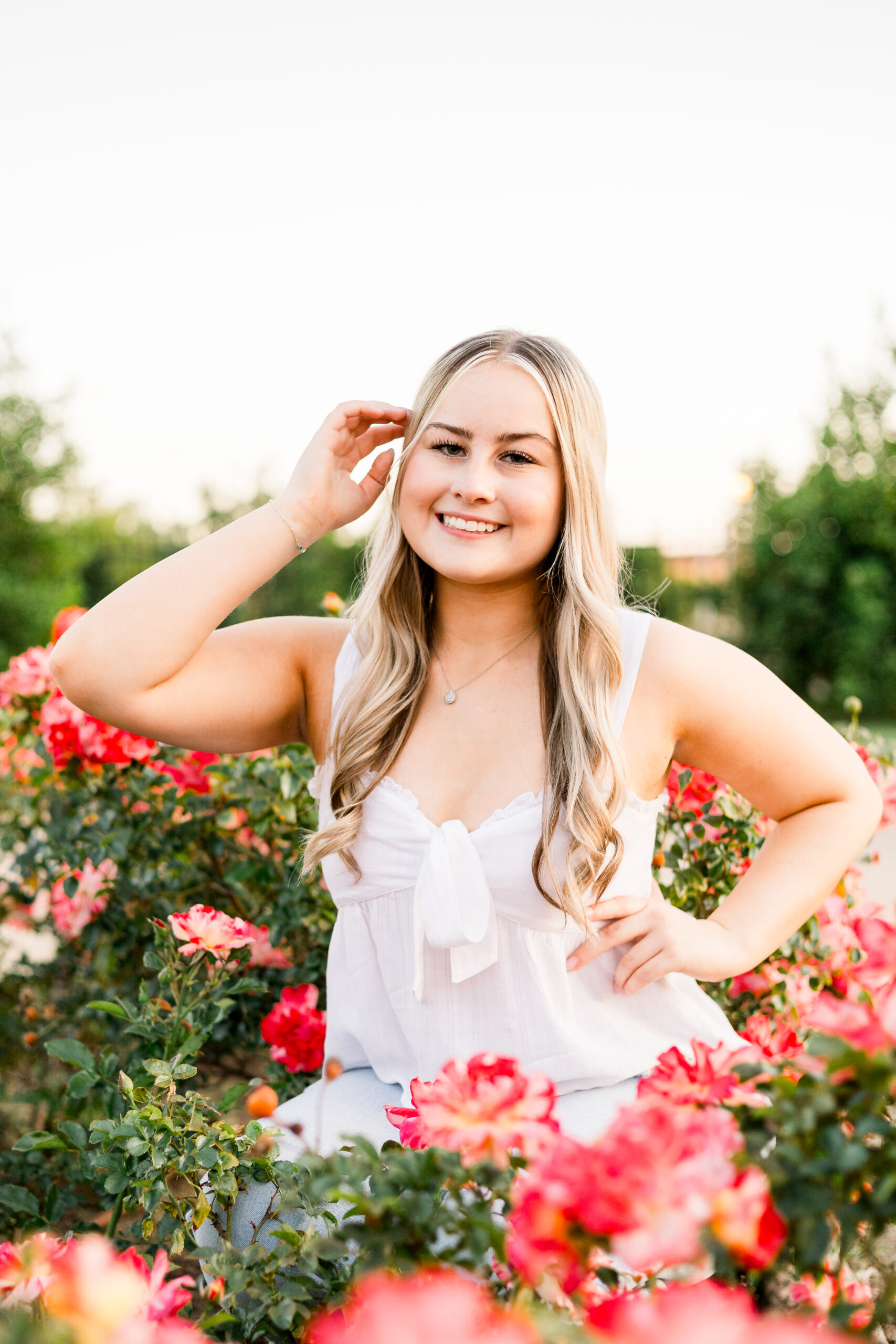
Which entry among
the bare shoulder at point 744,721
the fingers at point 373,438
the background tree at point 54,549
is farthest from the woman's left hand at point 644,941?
the background tree at point 54,549

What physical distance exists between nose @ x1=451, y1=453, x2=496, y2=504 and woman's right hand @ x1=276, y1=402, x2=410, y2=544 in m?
0.26

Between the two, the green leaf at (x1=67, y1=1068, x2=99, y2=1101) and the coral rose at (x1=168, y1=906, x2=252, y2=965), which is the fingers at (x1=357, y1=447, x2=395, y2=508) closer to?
the coral rose at (x1=168, y1=906, x2=252, y2=965)

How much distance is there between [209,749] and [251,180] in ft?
22.0

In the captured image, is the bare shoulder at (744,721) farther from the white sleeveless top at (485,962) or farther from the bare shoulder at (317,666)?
the bare shoulder at (317,666)

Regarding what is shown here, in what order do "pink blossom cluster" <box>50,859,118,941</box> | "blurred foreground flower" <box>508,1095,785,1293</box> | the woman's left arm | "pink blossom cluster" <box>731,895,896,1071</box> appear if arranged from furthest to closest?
"pink blossom cluster" <box>50,859,118,941</box> → "pink blossom cluster" <box>731,895,896,1071</box> → the woman's left arm → "blurred foreground flower" <box>508,1095,785,1293</box>

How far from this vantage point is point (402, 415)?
1.89m

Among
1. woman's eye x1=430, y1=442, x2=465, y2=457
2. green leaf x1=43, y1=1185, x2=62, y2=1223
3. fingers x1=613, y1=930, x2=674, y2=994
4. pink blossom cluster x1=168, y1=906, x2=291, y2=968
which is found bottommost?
green leaf x1=43, y1=1185, x2=62, y2=1223

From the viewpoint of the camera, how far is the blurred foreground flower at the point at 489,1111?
0.71 m

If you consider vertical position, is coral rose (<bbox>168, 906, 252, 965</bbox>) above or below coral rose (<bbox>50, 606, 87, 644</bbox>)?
below

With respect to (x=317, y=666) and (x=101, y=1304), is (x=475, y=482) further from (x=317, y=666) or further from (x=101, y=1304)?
(x=101, y=1304)

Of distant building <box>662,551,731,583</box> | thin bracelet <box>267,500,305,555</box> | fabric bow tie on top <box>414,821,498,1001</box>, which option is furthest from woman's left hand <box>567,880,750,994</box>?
distant building <box>662,551,731,583</box>

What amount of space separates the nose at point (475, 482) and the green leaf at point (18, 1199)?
1.40 metres

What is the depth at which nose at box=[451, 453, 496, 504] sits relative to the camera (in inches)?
64.2

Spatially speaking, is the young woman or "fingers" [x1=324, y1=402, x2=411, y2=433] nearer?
the young woman
